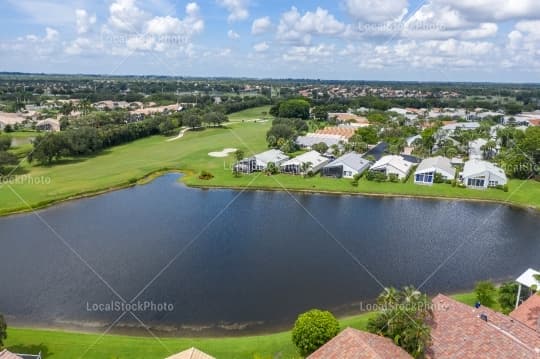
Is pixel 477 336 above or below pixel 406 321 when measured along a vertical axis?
below

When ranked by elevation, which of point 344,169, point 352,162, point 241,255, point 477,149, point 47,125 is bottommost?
point 241,255

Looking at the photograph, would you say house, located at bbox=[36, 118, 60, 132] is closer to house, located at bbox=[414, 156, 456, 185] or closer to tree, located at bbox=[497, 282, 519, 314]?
house, located at bbox=[414, 156, 456, 185]

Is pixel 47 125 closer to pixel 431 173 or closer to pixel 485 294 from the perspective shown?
pixel 431 173

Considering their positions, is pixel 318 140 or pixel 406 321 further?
pixel 318 140

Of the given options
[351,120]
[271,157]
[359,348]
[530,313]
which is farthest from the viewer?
[351,120]

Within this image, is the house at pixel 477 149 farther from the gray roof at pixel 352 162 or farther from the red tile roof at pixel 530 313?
the red tile roof at pixel 530 313

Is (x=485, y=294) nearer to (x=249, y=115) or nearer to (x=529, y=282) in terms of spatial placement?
(x=529, y=282)

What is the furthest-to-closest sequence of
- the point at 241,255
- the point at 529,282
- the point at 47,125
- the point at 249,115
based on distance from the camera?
the point at 249,115 < the point at 47,125 < the point at 241,255 < the point at 529,282

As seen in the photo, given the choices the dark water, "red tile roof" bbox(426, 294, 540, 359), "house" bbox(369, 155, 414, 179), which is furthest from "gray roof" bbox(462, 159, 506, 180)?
"red tile roof" bbox(426, 294, 540, 359)

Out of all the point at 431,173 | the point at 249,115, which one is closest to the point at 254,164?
the point at 431,173
